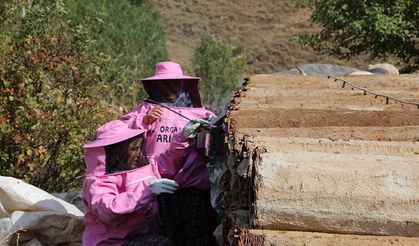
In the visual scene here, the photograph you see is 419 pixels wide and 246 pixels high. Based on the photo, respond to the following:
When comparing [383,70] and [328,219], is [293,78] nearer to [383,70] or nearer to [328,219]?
[328,219]

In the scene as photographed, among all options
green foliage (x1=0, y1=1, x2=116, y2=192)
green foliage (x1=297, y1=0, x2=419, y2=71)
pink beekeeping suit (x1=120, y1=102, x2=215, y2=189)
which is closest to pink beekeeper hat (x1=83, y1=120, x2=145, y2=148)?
pink beekeeping suit (x1=120, y1=102, x2=215, y2=189)

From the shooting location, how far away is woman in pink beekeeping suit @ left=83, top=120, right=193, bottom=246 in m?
4.31

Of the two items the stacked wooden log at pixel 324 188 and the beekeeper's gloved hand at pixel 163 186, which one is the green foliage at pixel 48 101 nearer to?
the beekeeper's gloved hand at pixel 163 186

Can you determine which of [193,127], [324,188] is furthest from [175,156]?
[324,188]

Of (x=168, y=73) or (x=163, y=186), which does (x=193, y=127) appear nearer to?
(x=163, y=186)

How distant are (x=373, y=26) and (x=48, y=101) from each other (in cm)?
523

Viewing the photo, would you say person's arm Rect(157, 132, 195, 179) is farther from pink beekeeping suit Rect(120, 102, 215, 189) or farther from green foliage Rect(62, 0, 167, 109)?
green foliage Rect(62, 0, 167, 109)

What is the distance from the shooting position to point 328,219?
2.88 meters

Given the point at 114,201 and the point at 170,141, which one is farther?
the point at 170,141

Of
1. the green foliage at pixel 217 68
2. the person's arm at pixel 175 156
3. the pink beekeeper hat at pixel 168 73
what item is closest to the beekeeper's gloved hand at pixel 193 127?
the person's arm at pixel 175 156

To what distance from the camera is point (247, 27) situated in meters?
38.3

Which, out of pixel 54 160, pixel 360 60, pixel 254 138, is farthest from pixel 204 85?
pixel 254 138

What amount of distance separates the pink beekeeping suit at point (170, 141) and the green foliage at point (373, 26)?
21.1 feet

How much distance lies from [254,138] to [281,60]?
104ft
